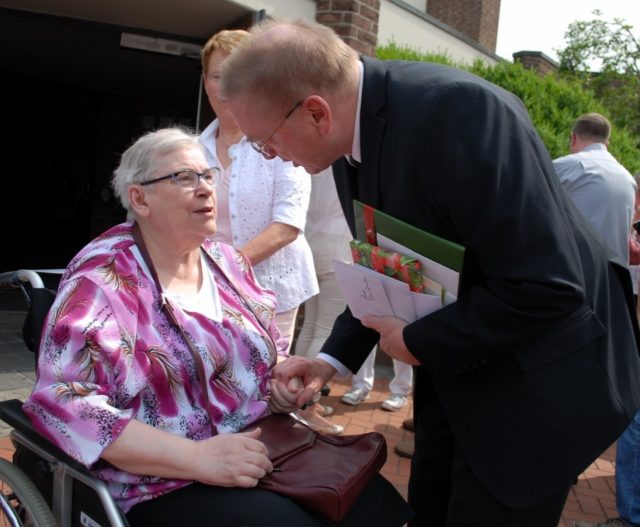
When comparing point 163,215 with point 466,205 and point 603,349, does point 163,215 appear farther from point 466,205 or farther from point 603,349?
point 603,349

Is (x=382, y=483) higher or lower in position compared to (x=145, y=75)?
lower

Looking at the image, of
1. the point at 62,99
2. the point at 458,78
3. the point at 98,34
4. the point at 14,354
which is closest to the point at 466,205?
the point at 458,78

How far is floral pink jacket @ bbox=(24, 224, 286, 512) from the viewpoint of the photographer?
1.75 m

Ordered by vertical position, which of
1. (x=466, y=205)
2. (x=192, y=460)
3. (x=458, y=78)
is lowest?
(x=192, y=460)

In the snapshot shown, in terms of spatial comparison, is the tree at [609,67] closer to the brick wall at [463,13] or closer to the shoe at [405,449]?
the brick wall at [463,13]

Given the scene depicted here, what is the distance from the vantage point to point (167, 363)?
→ 1961 mm

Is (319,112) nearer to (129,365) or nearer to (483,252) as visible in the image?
(483,252)

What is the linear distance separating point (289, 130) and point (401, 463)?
2.90m

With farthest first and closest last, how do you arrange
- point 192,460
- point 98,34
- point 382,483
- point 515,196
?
1. point 98,34
2. point 382,483
3. point 192,460
4. point 515,196

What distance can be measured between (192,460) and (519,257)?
99 centimetres

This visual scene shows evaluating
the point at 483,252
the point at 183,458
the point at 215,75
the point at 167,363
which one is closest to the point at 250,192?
the point at 215,75

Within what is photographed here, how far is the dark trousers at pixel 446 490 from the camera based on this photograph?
162cm

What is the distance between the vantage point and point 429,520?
2.09 meters

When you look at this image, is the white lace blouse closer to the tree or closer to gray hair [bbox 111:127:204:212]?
gray hair [bbox 111:127:204:212]
